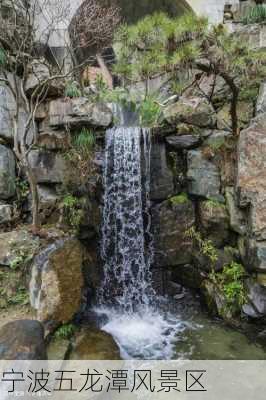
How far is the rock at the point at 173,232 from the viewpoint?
19.0 ft

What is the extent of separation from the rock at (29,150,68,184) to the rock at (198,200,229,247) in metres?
2.58

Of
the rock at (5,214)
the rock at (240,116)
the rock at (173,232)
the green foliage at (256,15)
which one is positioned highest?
the green foliage at (256,15)

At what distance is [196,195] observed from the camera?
5.77m

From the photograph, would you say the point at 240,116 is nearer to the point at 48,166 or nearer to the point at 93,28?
the point at 48,166

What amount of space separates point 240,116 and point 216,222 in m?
2.15

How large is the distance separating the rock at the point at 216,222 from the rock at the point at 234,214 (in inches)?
3.9

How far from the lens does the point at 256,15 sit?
7.27m

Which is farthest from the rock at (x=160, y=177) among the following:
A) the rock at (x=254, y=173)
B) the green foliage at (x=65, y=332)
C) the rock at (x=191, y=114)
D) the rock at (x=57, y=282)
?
the green foliage at (x=65, y=332)

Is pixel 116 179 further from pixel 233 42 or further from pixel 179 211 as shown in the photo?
pixel 233 42

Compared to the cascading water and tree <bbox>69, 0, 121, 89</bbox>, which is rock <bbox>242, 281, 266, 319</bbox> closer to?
the cascading water

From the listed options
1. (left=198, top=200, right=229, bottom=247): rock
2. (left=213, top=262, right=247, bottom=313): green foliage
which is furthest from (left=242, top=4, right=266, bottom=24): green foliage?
(left=213, top=262, right=247, bottom=313): green foliage

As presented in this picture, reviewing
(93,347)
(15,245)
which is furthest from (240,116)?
(93,347)

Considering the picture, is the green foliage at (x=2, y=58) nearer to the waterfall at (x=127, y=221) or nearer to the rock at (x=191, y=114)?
the waterfall at (x=127, y=221)

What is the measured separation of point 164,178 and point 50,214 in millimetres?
2190
